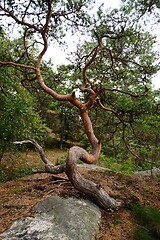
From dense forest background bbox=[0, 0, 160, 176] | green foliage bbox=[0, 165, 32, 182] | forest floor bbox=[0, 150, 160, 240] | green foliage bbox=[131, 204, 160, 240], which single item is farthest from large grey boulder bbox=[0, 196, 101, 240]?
green foliage bbox=[0, 165, 32, 182]

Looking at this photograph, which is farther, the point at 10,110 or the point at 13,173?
the point at 13,173

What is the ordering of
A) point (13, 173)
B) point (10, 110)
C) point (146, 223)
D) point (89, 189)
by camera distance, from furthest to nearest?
1. point (13, 173)
2. point (10, 110)
3. point (89, 189)
4. point (146, 223)

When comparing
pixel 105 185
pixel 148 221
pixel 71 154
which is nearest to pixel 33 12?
pixel 71 154

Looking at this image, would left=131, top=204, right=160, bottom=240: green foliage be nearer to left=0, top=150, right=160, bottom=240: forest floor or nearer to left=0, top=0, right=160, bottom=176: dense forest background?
left=0, top=150, right=160, bottom=240: forest floor

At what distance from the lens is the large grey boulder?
7.73ft

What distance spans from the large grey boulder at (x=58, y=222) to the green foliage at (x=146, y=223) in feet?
2.03

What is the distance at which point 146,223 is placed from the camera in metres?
3.04

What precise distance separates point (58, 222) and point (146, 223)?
1421 mm

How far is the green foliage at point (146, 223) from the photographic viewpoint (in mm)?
2652

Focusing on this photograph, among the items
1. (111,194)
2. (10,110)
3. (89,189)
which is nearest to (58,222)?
(89,189)

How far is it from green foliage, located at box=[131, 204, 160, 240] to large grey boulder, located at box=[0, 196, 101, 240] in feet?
2.03

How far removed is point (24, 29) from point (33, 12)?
1.81ft

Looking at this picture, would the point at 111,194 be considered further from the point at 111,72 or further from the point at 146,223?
the point at 111,72

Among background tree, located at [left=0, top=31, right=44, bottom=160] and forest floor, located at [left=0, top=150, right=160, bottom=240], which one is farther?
background tree, located at [left=0, top=31, right=44, bottom=160]
